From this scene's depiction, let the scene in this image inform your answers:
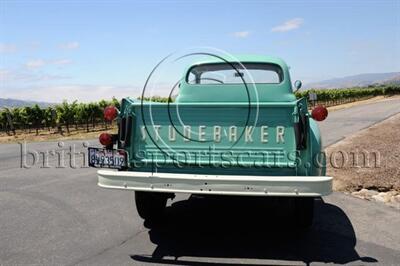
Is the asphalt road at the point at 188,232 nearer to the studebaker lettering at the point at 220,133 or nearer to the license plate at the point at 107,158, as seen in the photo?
the license plate at the point at 107,158

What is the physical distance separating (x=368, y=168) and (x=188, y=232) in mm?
5482

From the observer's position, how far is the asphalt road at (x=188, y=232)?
14.5ft

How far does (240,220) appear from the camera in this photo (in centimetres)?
579

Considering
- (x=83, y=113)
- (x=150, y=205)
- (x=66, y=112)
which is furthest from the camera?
(x=83, y=113)

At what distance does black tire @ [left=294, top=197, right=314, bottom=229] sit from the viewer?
5.11 meters

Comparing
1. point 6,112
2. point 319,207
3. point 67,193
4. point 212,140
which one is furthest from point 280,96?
point 6,112

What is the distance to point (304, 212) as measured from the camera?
515 cm

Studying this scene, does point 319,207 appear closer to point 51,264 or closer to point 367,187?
point 367,187

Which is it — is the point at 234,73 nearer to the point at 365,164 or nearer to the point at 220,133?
the point at 220,133

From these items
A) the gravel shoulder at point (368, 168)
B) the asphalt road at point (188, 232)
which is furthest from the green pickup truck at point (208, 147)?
the gravel shoulder at point (368, 168)

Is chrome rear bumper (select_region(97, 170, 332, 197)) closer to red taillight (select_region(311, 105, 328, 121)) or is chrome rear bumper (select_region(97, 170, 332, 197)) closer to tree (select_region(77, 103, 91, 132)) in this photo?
red taillight (select_region(311, 105, 328, 121))

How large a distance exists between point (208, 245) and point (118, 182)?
1212 millimetres

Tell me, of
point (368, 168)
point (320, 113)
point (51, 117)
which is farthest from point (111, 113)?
point (51, 117)

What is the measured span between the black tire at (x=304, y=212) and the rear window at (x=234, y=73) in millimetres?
1730
